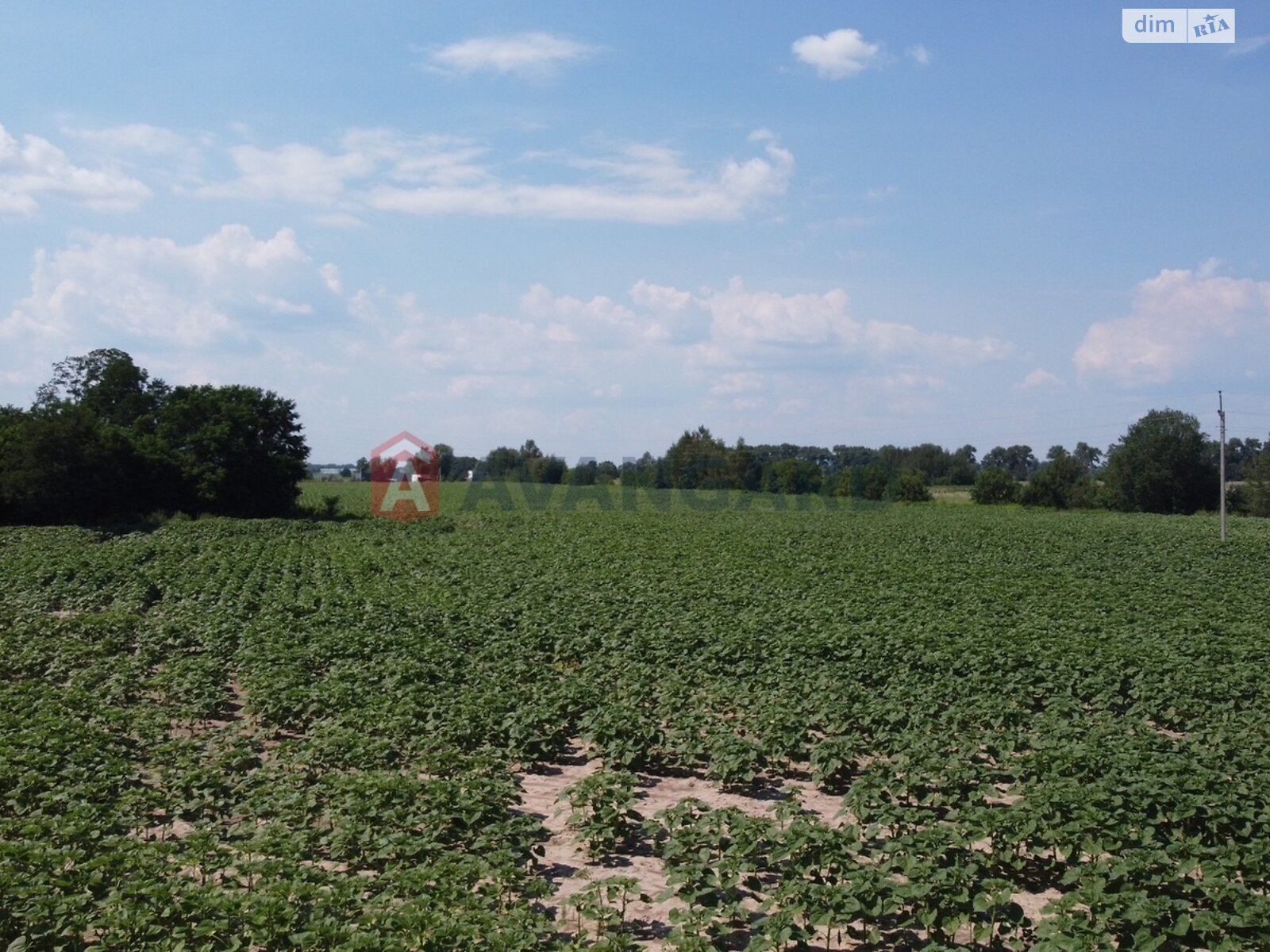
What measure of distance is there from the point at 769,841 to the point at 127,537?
3442cm

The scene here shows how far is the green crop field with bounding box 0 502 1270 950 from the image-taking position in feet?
18.8

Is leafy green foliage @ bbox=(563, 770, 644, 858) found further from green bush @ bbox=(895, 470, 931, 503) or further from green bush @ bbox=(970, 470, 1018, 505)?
green bush @ bbox=(970, 470, 1018, 505)

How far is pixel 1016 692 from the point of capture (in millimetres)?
11805

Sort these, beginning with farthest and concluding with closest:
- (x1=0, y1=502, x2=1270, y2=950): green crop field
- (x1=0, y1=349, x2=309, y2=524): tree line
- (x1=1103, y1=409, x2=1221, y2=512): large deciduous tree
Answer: (x1=1103, y1=409, x2=1221, y2=512): large deciduous tree
(x1=0, y1=349, x2=309, y2=524): tree line
(x1=0, y1=502, x2=1270, y2=950): green crop field

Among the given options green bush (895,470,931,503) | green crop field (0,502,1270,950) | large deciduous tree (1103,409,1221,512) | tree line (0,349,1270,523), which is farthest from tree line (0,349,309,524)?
large deciduous tree (1103,409,1221,512)

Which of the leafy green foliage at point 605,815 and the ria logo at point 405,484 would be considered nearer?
the leafy green foliage at point 605,815

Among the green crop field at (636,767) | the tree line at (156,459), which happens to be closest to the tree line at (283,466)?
the tree line at (156,459)

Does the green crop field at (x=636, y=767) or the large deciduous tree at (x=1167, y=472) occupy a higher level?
the large deciduous tree at (x=1167, y=472)

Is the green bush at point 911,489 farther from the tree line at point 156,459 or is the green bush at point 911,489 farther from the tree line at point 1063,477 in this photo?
the tree line at point 156,459

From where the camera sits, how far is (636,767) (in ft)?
32.0

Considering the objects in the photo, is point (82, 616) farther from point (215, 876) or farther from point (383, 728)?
point (215, 876)

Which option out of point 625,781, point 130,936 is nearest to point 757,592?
point 625,781

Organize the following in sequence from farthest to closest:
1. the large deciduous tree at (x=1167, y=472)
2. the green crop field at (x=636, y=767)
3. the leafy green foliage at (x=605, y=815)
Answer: the large deciduous tree at (x=1167, y=472), the leafy green foliage at (x=605, y=815), the green crop field at (x=636, y=767)

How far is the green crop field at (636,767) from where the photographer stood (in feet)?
18.8
